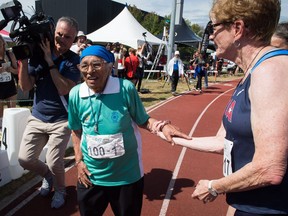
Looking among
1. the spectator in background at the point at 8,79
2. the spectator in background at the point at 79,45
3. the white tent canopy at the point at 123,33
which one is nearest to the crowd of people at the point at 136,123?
the spectator in background at the point at 8,79

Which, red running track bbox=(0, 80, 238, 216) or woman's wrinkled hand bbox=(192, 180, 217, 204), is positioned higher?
woman's wrinkled hand bbox=(192, 180, 217, 204)

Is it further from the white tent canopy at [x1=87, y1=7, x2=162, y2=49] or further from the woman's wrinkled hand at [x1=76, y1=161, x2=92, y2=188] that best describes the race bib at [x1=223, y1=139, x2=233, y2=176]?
the white tent canopy at [x1=87, y1=7, x2=162, y2=49]

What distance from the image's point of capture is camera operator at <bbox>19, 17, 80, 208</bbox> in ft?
9.87

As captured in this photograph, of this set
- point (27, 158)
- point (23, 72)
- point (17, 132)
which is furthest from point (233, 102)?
point (17, 132)

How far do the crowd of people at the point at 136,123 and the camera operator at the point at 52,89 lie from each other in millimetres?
10

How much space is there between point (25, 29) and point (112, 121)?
1.41m

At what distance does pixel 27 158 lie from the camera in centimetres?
325

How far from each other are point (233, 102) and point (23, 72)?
7.50ft

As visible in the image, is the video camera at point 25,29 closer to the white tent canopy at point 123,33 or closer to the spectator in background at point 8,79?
the spectator in background at point 8,79

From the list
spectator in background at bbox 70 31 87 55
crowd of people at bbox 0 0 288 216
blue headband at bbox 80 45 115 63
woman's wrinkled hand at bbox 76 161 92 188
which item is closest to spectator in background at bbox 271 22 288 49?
crowd of people at bbox 0 0 288 216

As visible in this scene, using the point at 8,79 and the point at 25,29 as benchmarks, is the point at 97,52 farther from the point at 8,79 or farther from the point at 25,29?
the point at 8,79

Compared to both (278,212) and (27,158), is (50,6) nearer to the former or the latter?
(27,158)

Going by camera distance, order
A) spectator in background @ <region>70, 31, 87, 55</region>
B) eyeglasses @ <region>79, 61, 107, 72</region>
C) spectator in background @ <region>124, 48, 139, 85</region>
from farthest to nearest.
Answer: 1. spectator in background @ <region>124, 48, 139, 85</region>
2. spectator in background @ <region>70, 31, 87, 55</region>
3. eyeglasses @ <region>79, 61, 107, 72</region>

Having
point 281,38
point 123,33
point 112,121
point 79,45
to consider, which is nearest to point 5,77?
point 79,45
